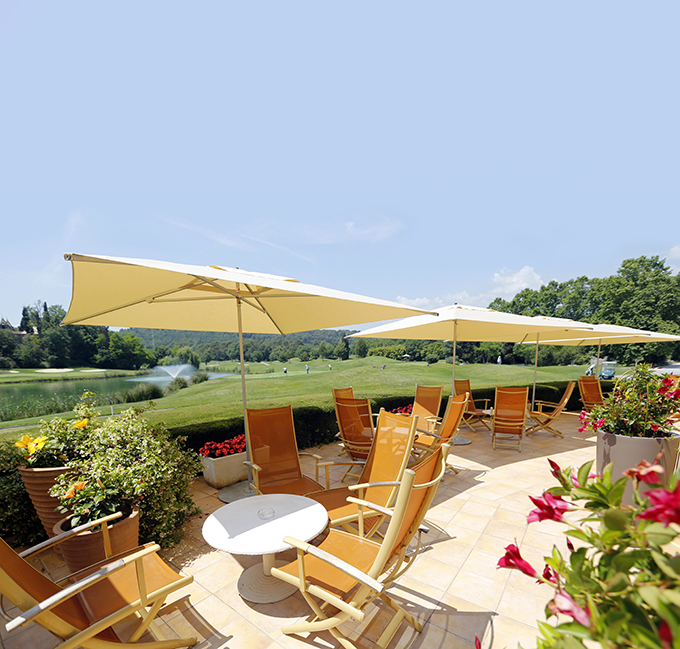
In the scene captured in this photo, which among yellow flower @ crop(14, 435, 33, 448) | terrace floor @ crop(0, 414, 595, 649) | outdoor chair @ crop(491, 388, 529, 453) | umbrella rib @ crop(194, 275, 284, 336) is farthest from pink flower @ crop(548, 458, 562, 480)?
outdoor chair @ crop(491, 388, 529, 453)

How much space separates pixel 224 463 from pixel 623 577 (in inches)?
185

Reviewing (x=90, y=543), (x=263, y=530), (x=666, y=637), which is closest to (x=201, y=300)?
(x=90, y=543)

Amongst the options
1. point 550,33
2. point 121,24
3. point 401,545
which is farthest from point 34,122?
point 401,545

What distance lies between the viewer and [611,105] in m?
14.0

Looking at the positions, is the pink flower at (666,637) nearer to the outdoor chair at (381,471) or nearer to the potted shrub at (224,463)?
the outdoor chair at (381,471)

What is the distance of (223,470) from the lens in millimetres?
4543

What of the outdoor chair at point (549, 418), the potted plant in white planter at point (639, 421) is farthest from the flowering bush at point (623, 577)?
the outdoor chair at point (549, 418)

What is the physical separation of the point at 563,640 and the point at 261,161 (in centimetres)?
1846

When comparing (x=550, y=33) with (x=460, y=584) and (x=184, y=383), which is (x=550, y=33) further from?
(x=184, y=383)

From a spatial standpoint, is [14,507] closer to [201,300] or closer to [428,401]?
[201,300]

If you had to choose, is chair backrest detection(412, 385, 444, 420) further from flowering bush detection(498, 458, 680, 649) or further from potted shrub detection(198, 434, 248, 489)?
flowering bush detection(498, 458, 680, 649)

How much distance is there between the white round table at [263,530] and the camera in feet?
7.25

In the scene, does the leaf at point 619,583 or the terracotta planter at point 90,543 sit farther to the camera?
the terracotta planter at point 90,543

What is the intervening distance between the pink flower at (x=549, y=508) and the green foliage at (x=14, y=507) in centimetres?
405
